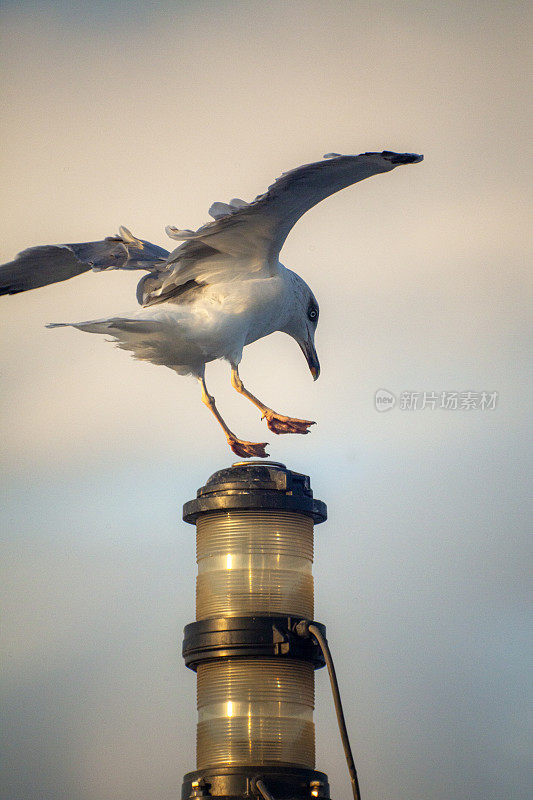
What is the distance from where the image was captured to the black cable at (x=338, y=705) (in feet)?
9.91

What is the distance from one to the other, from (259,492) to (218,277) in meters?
1.81

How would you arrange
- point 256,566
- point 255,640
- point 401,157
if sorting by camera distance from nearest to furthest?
point 255,640 → point 256,566 → point 401,157

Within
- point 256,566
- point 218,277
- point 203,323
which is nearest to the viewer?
point 256,566

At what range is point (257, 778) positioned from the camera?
10.1ft

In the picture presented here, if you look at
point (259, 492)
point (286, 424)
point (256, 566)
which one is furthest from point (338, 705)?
point (286, 424)

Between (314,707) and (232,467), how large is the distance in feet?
2.92

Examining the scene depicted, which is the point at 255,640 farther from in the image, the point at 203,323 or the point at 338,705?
the point at 203,323

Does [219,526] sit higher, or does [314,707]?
[219,526]

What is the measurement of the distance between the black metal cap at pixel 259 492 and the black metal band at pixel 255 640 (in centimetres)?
39

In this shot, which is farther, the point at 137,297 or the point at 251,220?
the point at 137,297

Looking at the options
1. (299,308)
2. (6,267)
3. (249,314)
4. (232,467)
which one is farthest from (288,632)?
(6,267)

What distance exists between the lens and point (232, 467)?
3.64 m

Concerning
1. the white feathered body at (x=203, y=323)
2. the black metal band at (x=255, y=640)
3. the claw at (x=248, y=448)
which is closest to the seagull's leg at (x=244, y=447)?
the claw at (x=248, y=448)

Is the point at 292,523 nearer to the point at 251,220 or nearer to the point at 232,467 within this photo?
the point at 232,467
